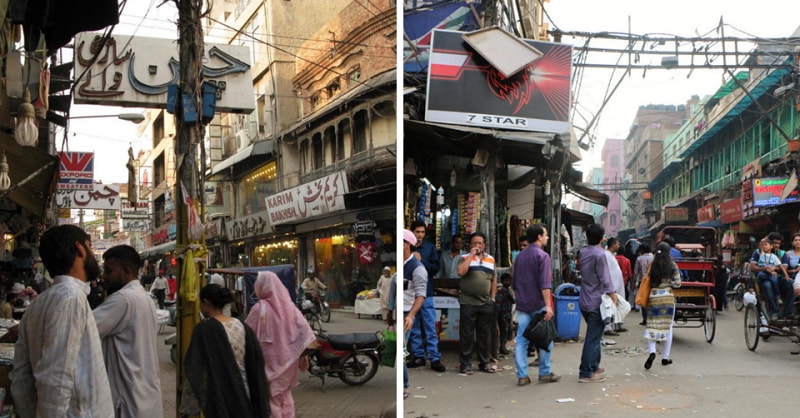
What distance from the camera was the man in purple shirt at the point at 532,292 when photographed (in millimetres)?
4738

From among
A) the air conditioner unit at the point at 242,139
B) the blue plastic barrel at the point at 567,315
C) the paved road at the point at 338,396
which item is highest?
the air conditioner unit at the point at 242,139

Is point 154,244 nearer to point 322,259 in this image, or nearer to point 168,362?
point 322,259

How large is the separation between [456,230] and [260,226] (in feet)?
19.7

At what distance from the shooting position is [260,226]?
498 inches

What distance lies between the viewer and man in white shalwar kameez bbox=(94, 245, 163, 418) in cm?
250

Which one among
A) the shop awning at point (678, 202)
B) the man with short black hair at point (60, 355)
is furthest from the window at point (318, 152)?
the shop awning at point (678, 202)

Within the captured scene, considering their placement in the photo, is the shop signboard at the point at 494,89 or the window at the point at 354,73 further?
the window at the point at 354,73

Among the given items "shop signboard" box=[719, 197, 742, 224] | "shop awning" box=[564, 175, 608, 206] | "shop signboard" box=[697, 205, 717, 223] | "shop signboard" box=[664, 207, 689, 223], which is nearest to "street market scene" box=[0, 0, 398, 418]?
"shop awning" box=[564, 175, 608, 206]

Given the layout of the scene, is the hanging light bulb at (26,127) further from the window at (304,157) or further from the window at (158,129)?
the window at (304,157)

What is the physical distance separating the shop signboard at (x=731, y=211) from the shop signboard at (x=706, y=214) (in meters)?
2.46

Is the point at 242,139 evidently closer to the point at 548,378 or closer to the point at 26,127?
the point at 26,127

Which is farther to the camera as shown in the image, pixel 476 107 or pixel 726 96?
pixel 726 96

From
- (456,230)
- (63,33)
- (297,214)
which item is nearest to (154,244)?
(297,214)

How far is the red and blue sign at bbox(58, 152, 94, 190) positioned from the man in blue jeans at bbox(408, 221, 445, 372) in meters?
6.50
